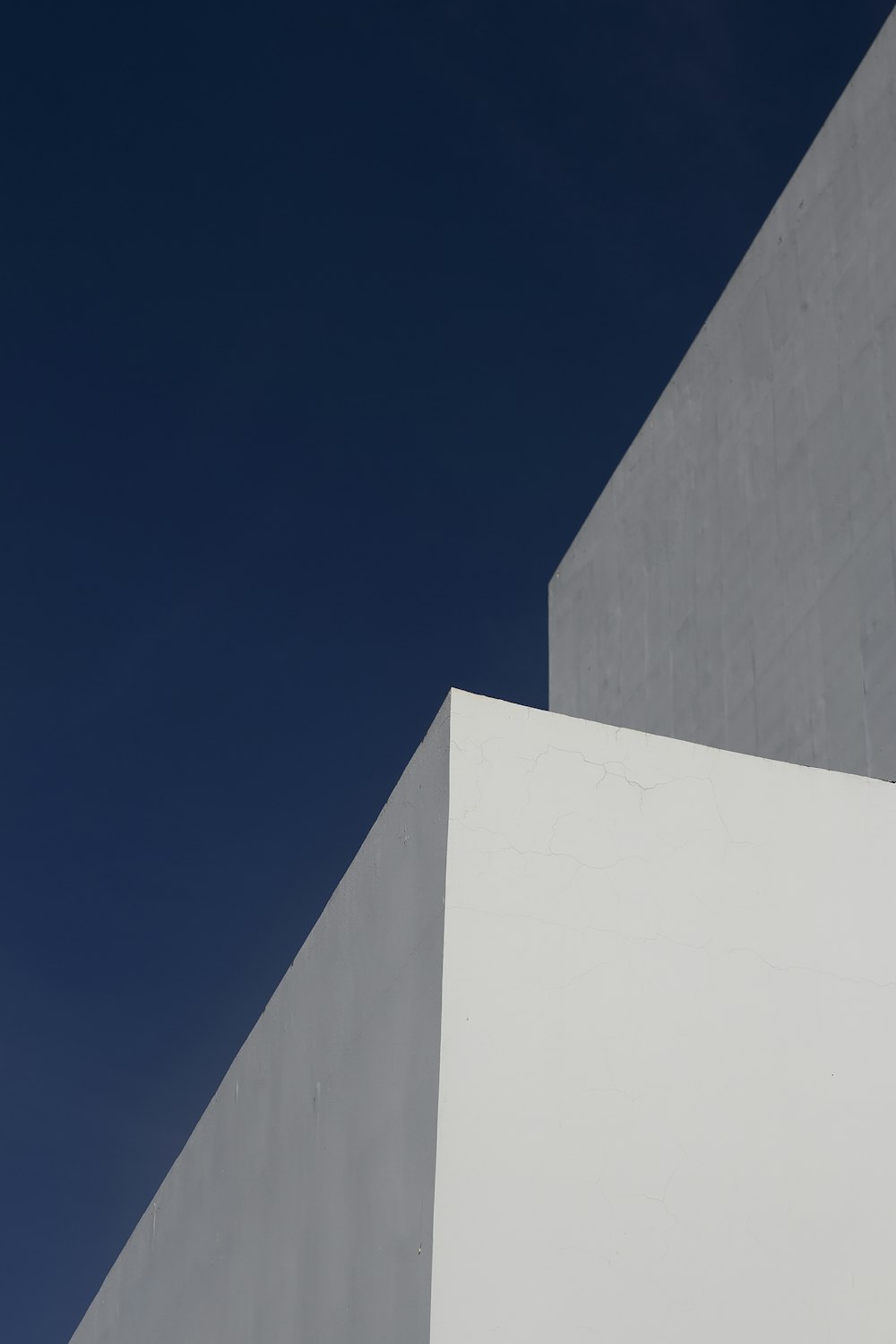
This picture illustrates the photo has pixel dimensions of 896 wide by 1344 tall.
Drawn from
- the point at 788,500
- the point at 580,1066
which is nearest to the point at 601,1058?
the point at 580,1066

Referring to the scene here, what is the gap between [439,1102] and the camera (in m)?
3.40

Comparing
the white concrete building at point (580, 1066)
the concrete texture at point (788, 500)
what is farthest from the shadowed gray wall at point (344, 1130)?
the concrete texture at point (788, 500)

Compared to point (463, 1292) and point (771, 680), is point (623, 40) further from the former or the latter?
point (463, 1292)

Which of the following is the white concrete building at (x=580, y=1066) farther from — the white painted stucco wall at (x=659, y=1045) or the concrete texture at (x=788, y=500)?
the concrete texture at (x=788, y=500)

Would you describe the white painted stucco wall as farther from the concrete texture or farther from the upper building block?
the concrete texture

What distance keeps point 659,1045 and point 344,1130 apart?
858mm

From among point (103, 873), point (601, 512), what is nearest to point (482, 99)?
point (601, 512)

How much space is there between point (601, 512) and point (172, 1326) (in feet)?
17.3

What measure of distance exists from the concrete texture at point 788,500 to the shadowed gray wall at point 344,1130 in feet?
7.86

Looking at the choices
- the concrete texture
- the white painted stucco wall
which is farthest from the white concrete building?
the concrete texture

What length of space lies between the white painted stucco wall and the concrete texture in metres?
2.10

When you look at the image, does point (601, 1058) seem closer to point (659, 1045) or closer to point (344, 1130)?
point (659, 1045)

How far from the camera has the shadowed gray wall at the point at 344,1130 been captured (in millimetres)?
3523

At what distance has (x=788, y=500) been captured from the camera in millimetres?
7055
